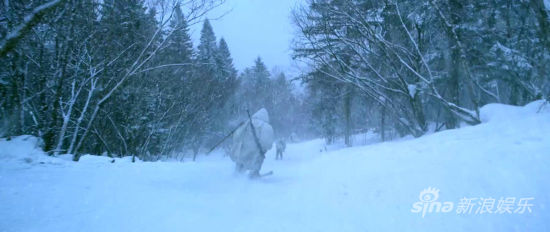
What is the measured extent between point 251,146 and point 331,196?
3549 mm

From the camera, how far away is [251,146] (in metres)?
7.14

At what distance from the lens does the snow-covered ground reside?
235 centimetres

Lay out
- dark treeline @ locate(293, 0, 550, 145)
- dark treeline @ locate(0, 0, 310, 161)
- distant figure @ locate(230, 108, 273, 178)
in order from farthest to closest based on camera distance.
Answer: dark treeline @ locate(293, 0, 550, 145) → distant figure @ locate(230, 108, 273, 178) → dark treeline @ locate(0, 0, 310, 161)

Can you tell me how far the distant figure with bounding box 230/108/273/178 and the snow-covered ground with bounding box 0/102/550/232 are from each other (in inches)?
92.7

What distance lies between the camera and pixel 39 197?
2523 mm

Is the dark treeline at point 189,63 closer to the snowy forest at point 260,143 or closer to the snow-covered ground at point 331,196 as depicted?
the snowy forest at point 260,143

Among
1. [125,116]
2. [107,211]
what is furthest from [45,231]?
[125,116]

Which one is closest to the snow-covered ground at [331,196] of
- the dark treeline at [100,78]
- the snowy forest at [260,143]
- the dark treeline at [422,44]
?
the snowy forest at [260,143]

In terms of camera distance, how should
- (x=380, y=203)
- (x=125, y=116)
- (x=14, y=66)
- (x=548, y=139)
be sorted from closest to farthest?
(x=548, y=139) → (x=380, y=203) → (x=14, y=66) → (x=125, y=116)

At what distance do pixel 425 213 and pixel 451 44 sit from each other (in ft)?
29.2

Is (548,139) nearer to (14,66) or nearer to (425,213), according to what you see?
(425,213)

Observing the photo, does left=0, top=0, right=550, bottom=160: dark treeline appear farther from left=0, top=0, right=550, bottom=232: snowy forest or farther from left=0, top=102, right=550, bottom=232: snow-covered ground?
left=0, top=102, right=550, bottom=232: snow-covered ground

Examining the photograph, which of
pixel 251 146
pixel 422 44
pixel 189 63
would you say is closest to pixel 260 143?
pixel 251 146

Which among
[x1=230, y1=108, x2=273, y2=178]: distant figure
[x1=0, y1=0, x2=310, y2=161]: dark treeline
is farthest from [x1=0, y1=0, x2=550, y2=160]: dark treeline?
[x1=230, y1=108, x2=273, y2=178]: distant figure
